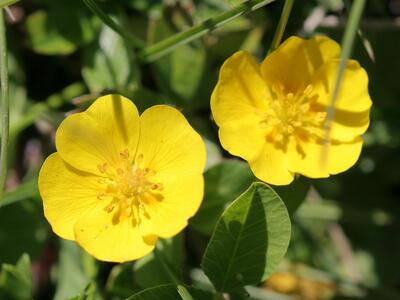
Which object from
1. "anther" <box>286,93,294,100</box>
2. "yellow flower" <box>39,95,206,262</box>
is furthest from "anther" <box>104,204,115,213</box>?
"anther" <box>286,93,294,100</box>

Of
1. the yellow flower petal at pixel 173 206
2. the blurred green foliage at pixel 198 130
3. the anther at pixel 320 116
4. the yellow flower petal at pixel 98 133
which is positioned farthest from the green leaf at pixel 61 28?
the anther at pixel 320 116

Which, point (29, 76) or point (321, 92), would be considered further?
point (29, 76)

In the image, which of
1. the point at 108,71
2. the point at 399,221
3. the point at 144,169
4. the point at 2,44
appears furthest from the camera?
the point at 399,221

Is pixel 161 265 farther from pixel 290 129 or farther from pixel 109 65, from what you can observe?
pixel 109 65

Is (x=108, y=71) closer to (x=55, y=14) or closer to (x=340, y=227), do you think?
(x=55, y=14)

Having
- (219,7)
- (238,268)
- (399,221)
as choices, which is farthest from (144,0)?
(399,221)

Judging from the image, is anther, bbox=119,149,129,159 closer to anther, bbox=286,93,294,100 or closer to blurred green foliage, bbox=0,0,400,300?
blurred green foliage, bbox=0,0,400,300

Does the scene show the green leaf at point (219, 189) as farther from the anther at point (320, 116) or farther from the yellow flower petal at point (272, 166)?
the anther at point (320, 116)
